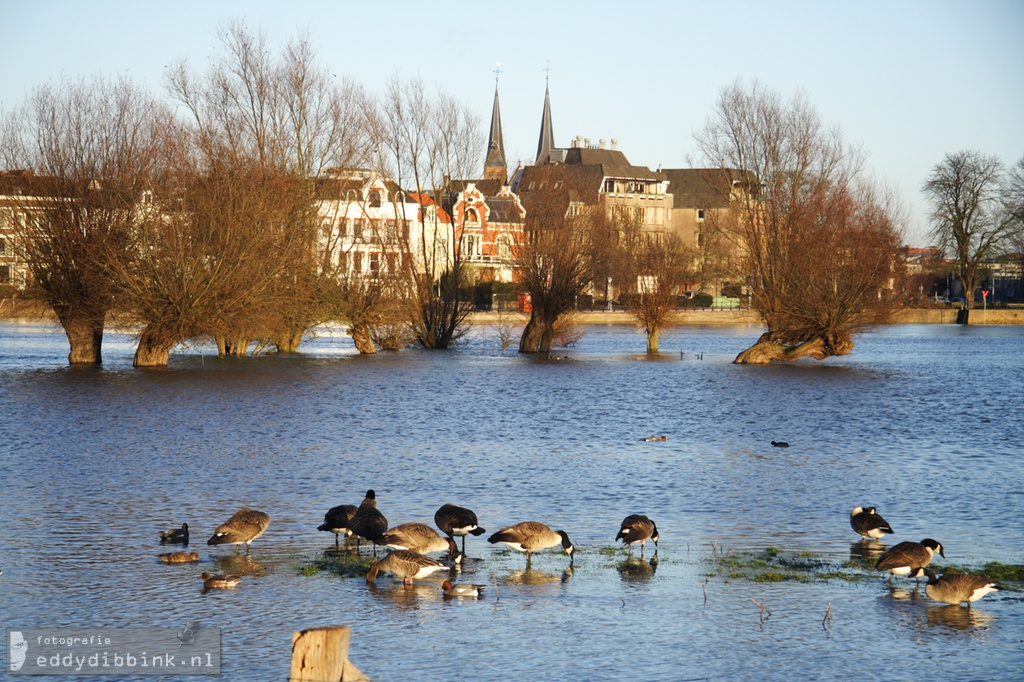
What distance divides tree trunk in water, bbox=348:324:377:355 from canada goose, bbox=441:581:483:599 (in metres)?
50.2

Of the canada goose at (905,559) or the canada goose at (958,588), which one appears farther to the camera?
the canada goose at (905,559)

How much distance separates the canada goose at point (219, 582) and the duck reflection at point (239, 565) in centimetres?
45

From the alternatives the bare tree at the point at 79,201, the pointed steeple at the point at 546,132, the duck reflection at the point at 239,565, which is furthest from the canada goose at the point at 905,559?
the pointed steeple at the point at 546,132

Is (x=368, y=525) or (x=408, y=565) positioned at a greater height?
(x=368, y=525)

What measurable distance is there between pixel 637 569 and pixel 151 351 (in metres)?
38.2

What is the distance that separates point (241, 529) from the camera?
1308 centimetres

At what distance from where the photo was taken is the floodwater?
10.2 meters

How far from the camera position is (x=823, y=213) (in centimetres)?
5675

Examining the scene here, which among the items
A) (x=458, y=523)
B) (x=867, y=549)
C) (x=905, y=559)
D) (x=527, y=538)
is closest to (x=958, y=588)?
(x=905, y=559)

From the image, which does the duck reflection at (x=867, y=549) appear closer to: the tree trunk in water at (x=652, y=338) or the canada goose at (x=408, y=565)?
the canada goose at (x=408, y=565)

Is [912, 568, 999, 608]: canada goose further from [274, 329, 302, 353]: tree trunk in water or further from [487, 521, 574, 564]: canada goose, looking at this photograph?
[274, 329, 302, 353]: tree trunk in water

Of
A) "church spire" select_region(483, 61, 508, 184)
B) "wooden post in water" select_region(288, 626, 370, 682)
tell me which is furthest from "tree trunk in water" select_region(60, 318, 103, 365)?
"church spire" select_region(483, 61, 508, 184)

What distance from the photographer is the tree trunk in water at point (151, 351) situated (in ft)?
Answer: 155

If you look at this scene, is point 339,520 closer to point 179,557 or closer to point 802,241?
point 179,557
